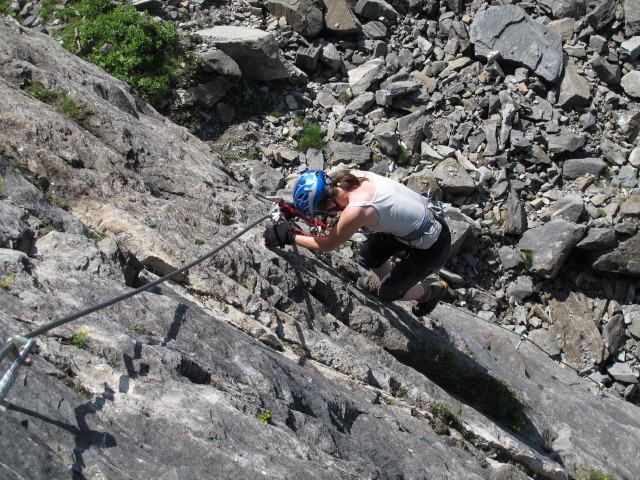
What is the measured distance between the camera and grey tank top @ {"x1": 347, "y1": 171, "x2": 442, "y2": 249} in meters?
6.26

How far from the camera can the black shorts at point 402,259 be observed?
720cm

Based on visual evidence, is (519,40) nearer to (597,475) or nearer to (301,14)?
(301,14)

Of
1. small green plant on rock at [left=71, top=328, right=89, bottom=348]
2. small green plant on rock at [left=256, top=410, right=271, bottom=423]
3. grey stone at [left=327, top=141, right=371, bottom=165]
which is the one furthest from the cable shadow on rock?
grey stone at [left=327, top=141, right=371, bottom=165]

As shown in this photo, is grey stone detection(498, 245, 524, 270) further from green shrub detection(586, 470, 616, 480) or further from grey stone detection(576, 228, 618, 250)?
green shrub detection(586, 470, 616, 480)

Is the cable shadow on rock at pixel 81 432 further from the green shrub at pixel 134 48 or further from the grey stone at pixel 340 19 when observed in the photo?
the grey stone at pixel 340 19

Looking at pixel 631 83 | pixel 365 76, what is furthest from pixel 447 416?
pixel 631 83

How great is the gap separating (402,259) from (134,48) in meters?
9.46

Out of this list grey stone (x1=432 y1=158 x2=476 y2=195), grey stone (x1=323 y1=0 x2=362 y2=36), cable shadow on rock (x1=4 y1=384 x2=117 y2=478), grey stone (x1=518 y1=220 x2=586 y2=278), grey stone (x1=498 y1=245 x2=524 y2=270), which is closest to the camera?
cable shadow on rock (x1=4 y1=384 x2=117 y2=478)

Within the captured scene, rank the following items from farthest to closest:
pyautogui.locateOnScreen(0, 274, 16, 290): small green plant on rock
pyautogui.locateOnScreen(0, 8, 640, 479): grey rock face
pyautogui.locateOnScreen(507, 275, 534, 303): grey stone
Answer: pyautogui.locateOnScreen(507, 275, 534, 303): grey stone < pyautogui.locateOnScreen(0, 274, 16, 290): small green plant on rock < pyautogui.locateOnScreen(0, 8, 640, 479): grey rock face

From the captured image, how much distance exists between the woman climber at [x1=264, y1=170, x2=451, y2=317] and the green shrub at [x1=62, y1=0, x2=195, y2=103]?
8308 mm

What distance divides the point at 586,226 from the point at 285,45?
9.63 meters

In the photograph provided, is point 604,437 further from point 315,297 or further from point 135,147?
point 135,147

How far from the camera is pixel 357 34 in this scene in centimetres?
1759

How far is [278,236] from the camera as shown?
281 inches
